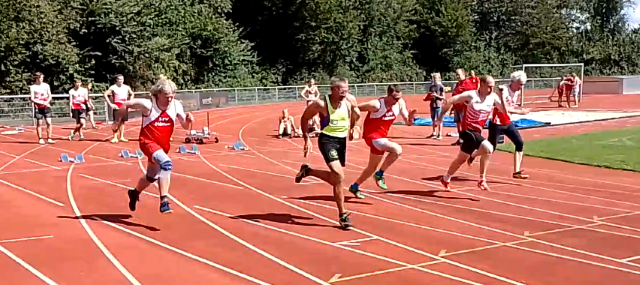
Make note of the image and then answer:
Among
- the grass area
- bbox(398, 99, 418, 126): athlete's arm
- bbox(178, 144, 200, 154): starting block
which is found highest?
bbox(398, 99, 418, 126): athlete's arm

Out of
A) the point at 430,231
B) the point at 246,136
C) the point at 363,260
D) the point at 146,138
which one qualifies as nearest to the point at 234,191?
the point at 146,138

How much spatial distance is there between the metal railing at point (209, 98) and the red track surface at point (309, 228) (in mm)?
9493

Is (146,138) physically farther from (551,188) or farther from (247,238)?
(551,188)

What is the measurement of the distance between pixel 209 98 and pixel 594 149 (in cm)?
2223

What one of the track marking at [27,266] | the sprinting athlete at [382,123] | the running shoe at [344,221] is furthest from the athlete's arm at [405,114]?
the track marking at [27,266]

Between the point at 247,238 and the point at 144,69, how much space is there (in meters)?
32.6

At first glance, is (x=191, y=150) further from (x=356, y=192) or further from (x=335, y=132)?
(x=335, y=132)

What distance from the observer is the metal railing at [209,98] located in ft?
89.4

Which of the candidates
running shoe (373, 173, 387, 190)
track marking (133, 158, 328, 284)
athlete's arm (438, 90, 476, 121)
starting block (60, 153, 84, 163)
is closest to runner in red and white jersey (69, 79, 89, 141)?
starting block (60, 153, 84, 163)

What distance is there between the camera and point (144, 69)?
39594 millimetres

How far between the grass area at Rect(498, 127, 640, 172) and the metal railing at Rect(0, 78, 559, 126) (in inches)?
138

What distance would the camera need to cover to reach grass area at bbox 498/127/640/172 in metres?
15.5

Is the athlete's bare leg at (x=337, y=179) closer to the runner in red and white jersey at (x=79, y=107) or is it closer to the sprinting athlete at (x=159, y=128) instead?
the sprinting athlete at (x=159, y=128)

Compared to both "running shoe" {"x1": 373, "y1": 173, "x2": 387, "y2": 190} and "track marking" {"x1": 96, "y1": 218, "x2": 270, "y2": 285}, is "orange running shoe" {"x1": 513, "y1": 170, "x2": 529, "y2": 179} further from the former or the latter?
"track marking" {"x1": 96, "y1": 218, "x2": 270, "y2": 285}
